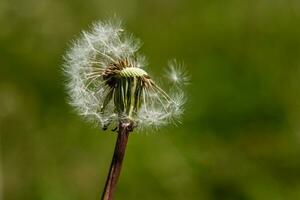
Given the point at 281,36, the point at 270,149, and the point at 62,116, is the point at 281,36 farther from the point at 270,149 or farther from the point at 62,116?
the point at 62,116

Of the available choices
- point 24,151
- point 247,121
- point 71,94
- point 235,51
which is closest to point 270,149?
point 247,121

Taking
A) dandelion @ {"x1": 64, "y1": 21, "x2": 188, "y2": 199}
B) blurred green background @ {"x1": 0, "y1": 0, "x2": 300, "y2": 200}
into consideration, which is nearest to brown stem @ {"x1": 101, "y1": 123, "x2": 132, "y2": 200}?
dandelion @ {"x1": 64, "y1": 21, "x2": 188, "y2": 199}

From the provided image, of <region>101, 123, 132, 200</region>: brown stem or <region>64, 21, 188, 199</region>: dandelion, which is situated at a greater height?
<region>64, 21, 188, 199</region>: dandelion

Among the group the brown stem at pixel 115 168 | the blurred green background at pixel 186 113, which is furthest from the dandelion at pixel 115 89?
the blurred green background at pixel 186 113

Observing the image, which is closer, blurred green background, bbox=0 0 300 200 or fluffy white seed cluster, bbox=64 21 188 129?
fluffy white seed cluster, bbox=64 21 188 129

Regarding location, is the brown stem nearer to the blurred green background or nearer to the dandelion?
the dandelion

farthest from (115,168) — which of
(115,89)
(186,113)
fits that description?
(186,113)
